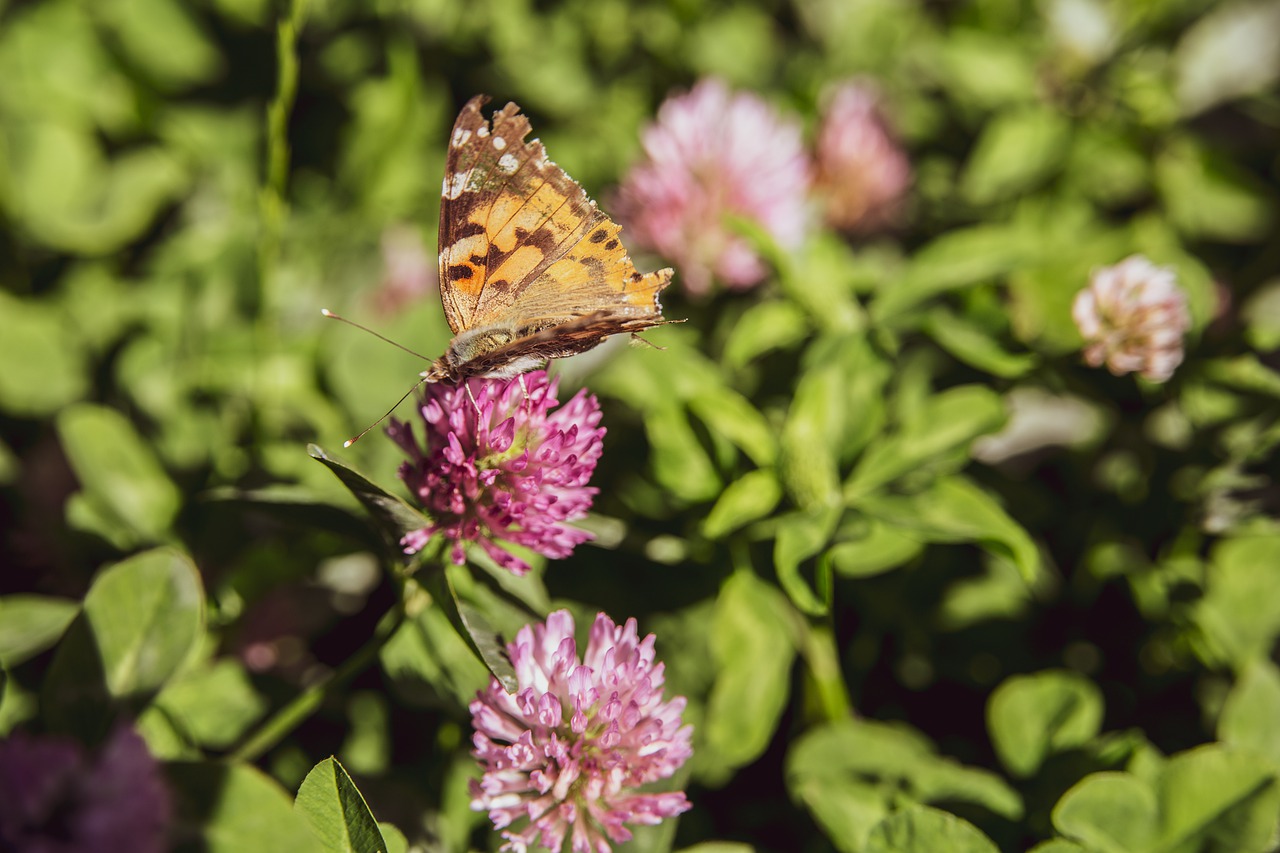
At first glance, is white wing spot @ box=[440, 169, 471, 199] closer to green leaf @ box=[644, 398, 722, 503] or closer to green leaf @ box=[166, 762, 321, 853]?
green leaf @ box=[644, 398, 722, 503]

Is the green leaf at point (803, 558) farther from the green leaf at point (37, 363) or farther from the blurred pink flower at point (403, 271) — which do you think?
the green leaf at point (37, 363)


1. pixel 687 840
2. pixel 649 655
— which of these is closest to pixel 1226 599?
pixel 687 840

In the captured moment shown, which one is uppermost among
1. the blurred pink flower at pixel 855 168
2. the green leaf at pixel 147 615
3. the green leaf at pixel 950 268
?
the blurred pink flower at pixel 855 168

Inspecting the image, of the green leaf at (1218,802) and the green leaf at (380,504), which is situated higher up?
the green leaf at (380,504)

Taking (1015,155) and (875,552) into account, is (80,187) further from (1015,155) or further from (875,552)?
(1015,155)

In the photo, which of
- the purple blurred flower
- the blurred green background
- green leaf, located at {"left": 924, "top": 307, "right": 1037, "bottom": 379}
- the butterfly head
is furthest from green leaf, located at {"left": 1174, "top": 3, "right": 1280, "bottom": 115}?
the purple blurred flower

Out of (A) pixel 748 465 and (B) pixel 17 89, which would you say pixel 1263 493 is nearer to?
(A) pixel 748 465

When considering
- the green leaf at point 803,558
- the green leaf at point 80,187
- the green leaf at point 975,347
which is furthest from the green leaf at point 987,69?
the green leaf at point 80,187
